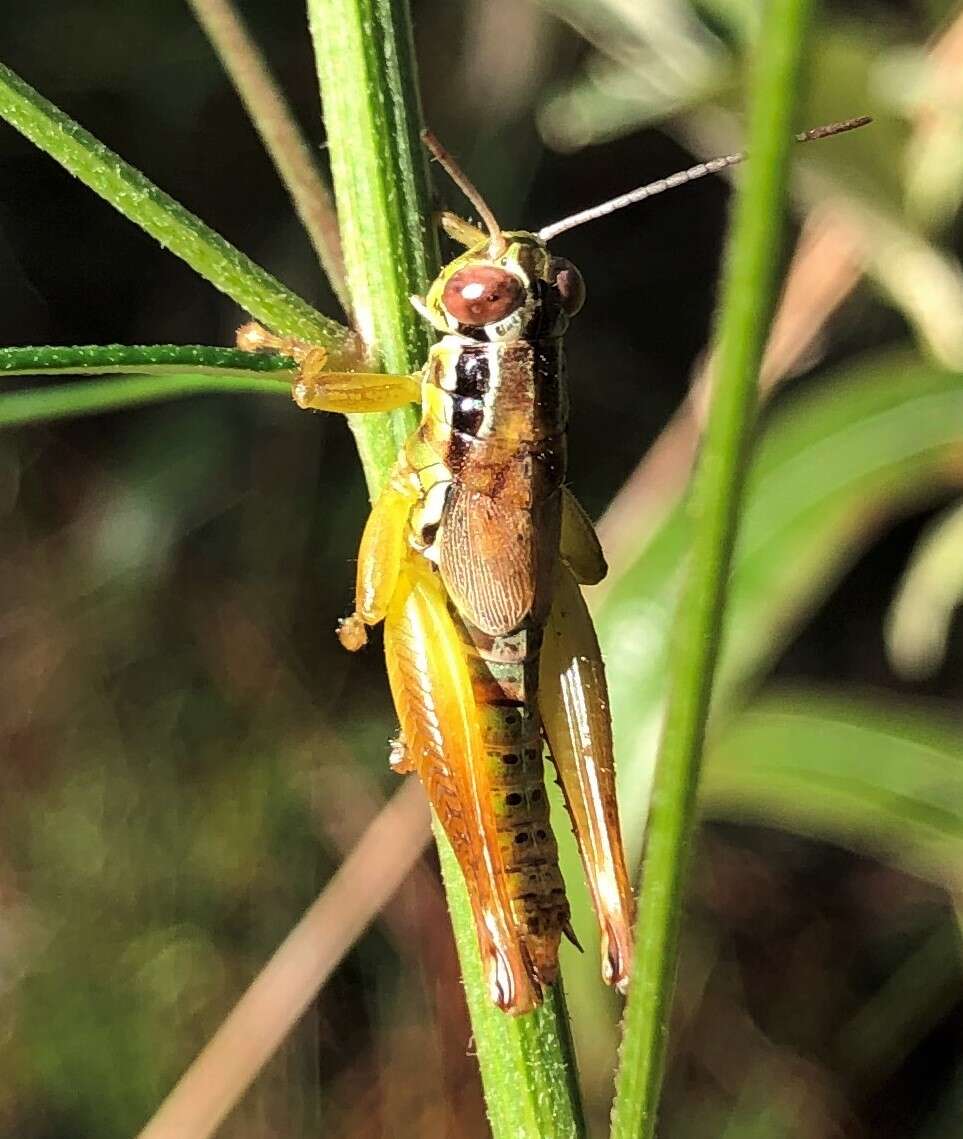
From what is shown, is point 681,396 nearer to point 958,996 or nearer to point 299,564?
point 299,564

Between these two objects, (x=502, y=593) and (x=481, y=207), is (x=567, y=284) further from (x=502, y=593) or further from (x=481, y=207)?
(x=502, y=593)

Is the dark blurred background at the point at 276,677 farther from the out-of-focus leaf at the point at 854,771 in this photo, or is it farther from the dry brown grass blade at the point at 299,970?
the out-of-focus leaf at the point at 854,771

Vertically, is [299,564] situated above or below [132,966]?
above

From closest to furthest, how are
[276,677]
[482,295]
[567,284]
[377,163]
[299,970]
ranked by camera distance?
[377,163] → [482,295] → [567,284] → [299,970] → [276,677]

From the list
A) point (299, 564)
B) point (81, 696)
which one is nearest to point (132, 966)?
point (81, 696)

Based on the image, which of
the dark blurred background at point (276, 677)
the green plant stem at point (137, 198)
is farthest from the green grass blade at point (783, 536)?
the dark blurred background at point (276, 677)

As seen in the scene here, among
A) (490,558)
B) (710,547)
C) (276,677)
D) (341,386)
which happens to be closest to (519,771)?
(490,558)
